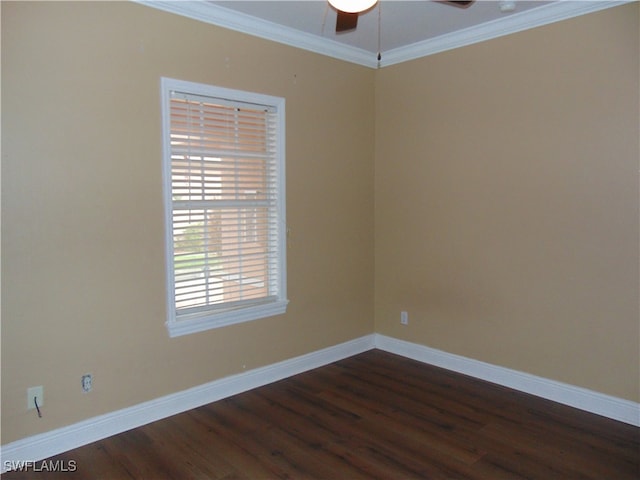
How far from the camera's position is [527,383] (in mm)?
3461

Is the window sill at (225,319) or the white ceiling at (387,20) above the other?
the white ceiling at (387,20)

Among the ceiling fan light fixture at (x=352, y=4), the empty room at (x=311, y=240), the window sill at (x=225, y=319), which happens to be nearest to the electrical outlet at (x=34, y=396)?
the empty room at (x=311, y=240)

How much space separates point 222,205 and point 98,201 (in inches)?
33.3

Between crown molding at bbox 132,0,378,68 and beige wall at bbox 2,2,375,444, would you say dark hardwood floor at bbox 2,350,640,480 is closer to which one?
beige wall at bbox 2,2,375,444

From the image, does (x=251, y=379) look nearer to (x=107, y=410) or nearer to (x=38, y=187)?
(x=107, y=410)

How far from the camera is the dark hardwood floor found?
8.22ft

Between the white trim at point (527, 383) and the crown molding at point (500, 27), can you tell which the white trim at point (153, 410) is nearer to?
the white trim at point (527, 383)

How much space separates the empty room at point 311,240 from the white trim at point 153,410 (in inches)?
0.6

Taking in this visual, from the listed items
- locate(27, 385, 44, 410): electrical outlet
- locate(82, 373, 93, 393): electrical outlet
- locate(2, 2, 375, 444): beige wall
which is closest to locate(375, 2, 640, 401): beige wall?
locate(2, 2, 375, 444): beige wall

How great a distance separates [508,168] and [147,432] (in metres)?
3.07

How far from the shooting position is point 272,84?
3.56 metres

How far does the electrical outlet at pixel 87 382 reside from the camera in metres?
2.76

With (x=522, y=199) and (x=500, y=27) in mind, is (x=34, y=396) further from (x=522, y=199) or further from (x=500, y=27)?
(x=500, y=27)

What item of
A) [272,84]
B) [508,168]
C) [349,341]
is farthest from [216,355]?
[508,168]
